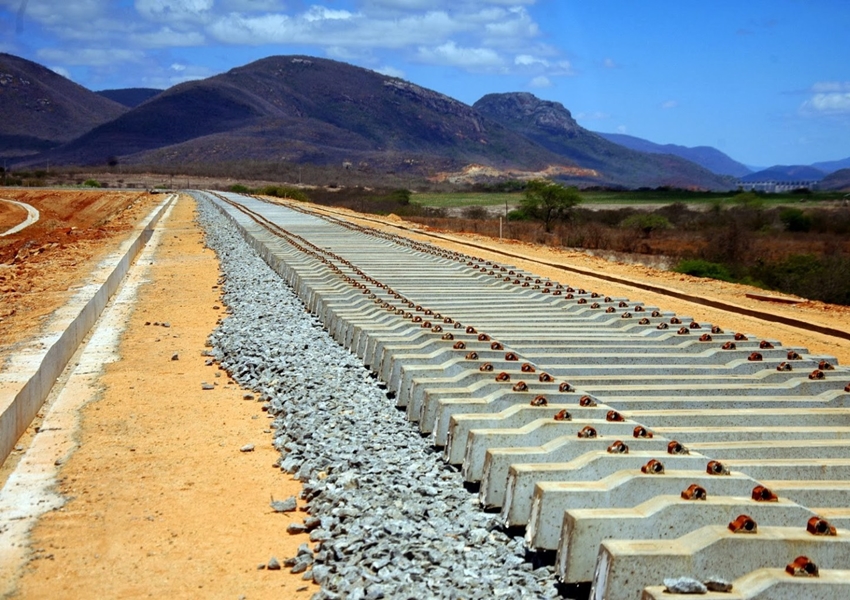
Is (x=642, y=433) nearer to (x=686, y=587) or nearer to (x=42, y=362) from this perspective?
(x=686, y=587)

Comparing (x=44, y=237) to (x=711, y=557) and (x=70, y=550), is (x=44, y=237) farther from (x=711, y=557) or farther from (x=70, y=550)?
(x=711, y=557)

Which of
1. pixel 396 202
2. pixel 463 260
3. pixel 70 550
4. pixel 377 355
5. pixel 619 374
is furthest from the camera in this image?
pixel 396 202

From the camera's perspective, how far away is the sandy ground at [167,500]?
4.41 meters

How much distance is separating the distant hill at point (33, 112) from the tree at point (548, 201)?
440 ft

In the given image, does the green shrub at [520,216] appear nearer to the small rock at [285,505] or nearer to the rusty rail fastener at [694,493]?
the small rock at [285,505]

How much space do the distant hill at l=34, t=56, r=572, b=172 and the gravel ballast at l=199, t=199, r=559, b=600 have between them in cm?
12583

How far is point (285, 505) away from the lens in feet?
17.2

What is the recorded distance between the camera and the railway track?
11.9 feet

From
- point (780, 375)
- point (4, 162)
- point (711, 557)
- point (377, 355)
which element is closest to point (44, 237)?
point (377, 355)

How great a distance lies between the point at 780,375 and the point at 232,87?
168 m

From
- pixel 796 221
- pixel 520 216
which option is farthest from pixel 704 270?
pixel 520 216

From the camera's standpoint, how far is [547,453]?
4.75m

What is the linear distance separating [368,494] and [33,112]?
192m

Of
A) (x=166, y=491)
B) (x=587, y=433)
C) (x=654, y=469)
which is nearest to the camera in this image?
(x=654, y=469)
